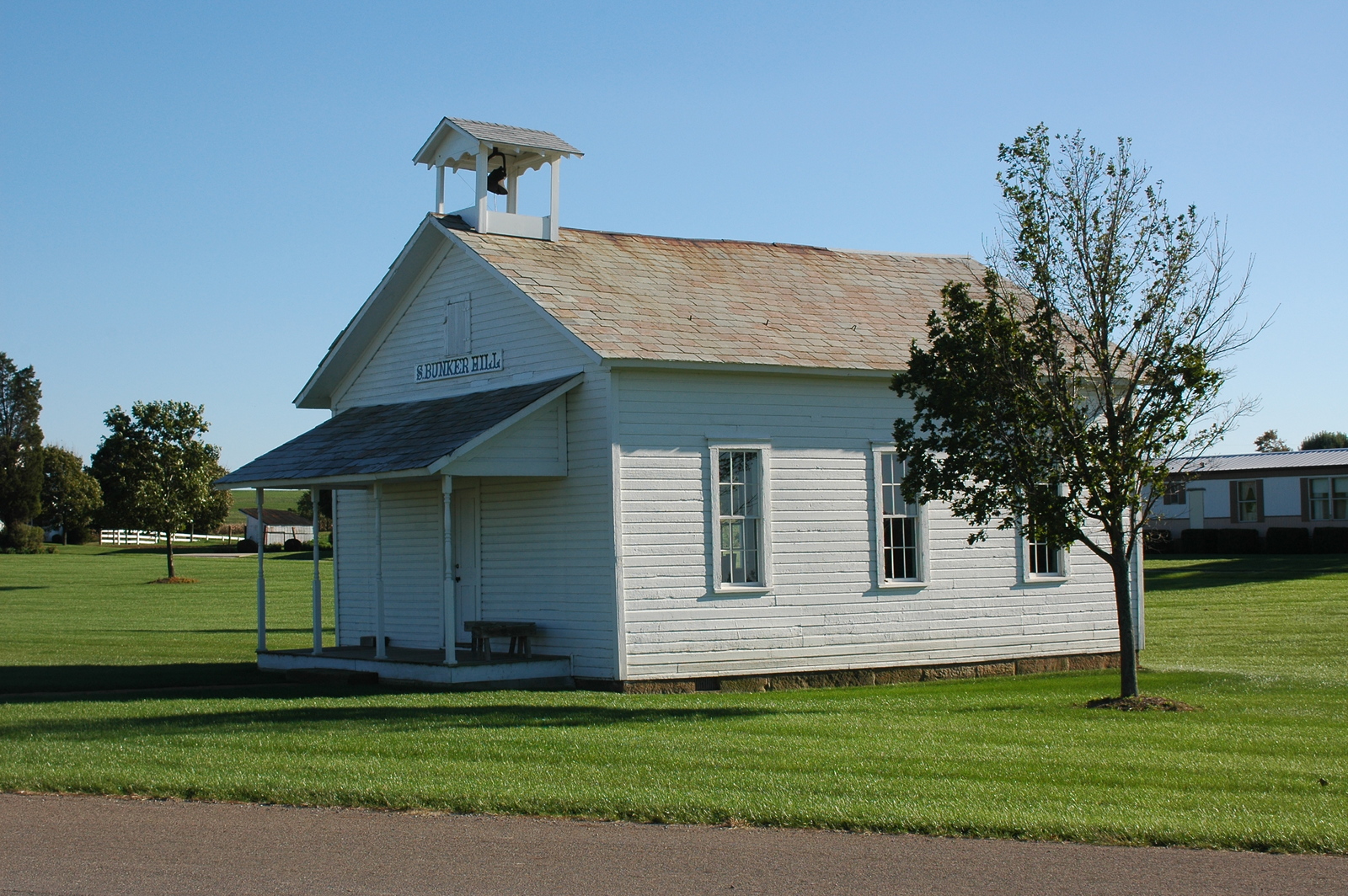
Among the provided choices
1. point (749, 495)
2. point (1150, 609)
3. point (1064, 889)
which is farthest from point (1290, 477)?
point (1064, 889)

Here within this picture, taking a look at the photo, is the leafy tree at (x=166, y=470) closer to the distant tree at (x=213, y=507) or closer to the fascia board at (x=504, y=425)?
the distant tree at (x=213, y=507)

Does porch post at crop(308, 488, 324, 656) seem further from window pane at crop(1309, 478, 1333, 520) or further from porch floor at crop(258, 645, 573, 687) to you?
window pane at crop(1309, 478, 1333, 520)

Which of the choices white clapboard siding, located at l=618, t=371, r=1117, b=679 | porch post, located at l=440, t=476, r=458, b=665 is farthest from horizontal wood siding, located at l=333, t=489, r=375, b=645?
white clapboard siding, located at l=618, t=371, r=1117, b=679

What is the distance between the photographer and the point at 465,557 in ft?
A: 66.9

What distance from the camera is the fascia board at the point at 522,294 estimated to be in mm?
17969

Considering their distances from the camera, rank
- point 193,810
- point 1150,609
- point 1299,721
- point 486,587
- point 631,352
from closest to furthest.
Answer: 1. point 193,810
2. point 1299,721
3. point 631,352
4. point 486,587
5. point 1150,609

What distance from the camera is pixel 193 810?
9.79 m

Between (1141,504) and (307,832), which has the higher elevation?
(1141,504)

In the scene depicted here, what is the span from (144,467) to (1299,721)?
5263 centimetres

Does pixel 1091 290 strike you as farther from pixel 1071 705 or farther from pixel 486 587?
pixel 486 587

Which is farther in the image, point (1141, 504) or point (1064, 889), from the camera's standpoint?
point (1141, 504)

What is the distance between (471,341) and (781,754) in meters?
10.4

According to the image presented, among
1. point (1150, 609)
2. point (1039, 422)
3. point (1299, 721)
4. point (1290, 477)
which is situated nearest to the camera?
point (1299, 721)

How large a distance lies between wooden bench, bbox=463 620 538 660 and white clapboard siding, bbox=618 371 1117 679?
1631 millimetres
